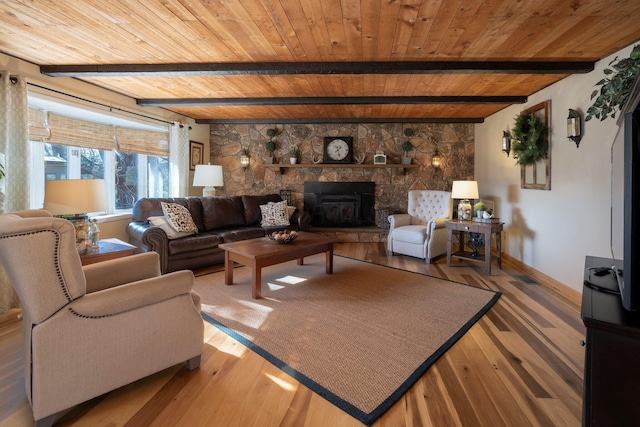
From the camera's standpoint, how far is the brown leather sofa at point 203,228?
373cm

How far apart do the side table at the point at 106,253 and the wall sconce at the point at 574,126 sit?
431 cm

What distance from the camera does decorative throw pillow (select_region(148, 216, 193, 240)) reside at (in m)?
3.96

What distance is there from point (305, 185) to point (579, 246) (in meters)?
4.30

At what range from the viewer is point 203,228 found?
4699 mm

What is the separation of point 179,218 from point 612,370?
4210mm

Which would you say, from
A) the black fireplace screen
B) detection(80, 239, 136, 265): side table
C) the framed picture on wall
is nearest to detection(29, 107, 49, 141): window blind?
detection(80, 239, 136, 265): side table

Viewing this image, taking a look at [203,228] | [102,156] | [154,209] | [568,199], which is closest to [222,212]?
[203,228]

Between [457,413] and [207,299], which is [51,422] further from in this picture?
[457,413]

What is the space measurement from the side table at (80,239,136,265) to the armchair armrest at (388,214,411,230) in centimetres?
365

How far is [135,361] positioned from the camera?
1.67 m

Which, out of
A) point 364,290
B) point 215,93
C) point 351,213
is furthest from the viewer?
point 351,213

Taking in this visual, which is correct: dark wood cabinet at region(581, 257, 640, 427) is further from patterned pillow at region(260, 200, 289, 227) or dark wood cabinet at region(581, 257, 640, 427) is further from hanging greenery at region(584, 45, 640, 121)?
patterned pillow at region(260, 200, 289, 227)

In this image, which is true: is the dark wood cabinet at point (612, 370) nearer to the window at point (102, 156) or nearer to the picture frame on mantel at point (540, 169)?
the picture frame on mantel at point (540, 169)

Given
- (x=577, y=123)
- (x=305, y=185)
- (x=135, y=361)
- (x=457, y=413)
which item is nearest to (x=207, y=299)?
(x=135, y=361)
